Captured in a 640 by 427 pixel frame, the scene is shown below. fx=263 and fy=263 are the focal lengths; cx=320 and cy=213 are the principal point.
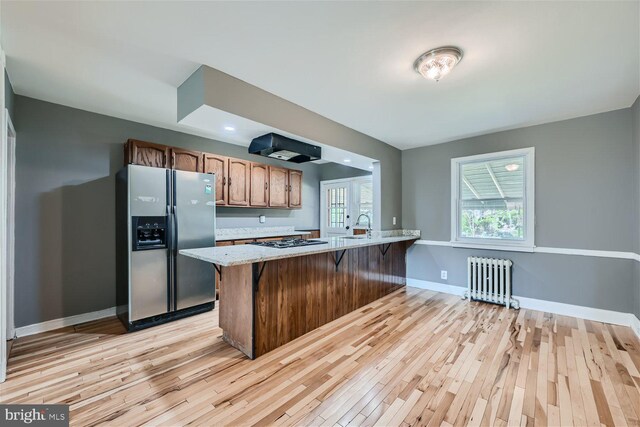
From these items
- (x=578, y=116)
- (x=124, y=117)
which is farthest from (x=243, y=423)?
(x=578, y=116)

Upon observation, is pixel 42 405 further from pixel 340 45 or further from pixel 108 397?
pixel 340 45

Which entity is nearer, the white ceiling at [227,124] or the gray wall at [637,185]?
the white ceiling at [227,124]

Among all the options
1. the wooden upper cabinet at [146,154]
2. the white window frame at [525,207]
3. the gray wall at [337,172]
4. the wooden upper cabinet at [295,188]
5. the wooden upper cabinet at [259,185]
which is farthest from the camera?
the gray wall at [337,172]

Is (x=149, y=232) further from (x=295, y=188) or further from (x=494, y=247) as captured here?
(x=494, y=247)

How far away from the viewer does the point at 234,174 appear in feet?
13.8

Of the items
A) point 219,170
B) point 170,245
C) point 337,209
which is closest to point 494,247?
point 337,209

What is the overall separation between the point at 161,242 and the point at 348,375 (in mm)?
2462

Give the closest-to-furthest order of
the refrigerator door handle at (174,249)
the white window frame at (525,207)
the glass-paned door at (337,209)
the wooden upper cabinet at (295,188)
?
the refrigerator door handle at (174,249), the white window frame at (525,207), the wooden upper cabinet at (295,188), the glass-paned door at (337,209)

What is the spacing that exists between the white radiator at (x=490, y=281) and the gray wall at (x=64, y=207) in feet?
15.9

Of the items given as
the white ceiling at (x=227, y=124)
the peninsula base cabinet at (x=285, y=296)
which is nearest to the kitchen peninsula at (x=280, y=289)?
the peninsula base cabinet at (x=285, y=296)

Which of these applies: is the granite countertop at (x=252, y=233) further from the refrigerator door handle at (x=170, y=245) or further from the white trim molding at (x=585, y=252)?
the white trim molding at (x=585, y=252)

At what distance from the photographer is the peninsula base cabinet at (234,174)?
3.37 meters

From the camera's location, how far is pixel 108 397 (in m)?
1.80

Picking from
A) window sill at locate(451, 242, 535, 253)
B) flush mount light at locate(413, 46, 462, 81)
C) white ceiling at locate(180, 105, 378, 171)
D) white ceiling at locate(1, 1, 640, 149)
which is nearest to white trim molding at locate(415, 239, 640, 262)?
window sill at locate(451, 242, 535, 253)
